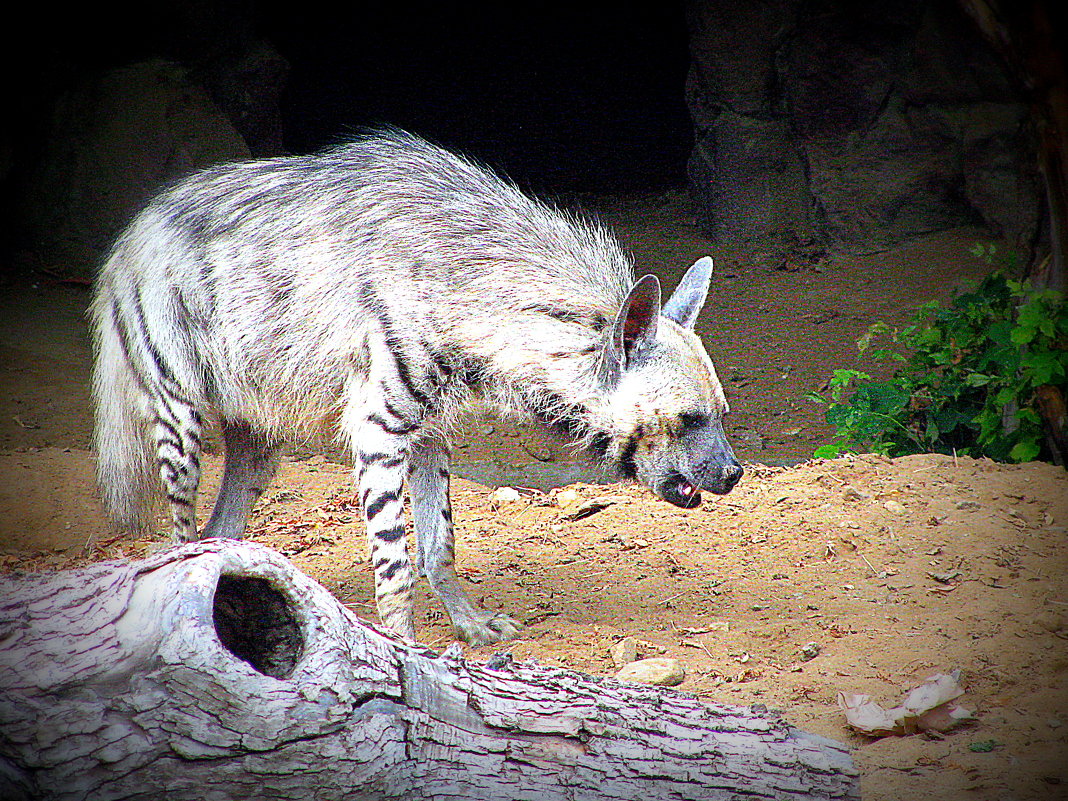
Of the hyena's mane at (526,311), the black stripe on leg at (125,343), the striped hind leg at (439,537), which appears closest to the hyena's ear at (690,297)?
the hyena's mane at (526,311)

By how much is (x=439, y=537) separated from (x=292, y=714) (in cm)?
212

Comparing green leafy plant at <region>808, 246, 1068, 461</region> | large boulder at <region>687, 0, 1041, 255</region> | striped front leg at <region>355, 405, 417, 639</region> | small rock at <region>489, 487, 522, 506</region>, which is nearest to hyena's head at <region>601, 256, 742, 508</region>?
striped front leg at <region>355, 405, 417, 639</region>

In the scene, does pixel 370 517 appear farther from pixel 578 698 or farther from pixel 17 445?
pixel 17 445

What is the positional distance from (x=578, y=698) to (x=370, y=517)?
1.54 meters

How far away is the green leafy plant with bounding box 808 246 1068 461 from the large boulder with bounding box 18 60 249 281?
230 inches

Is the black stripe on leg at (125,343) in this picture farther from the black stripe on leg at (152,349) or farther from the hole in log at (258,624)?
the hole in log at (258,624)

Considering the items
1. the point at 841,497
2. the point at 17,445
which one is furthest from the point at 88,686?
the point at 17,445

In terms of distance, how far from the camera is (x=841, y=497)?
14.8ft

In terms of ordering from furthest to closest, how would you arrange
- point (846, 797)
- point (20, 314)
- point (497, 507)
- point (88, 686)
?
point (20, 314) → point (497, 507) → point (846, 797) → point (88, 686)

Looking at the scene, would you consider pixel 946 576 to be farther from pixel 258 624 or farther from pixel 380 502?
pixel 258 624

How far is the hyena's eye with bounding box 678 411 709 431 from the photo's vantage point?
361cm

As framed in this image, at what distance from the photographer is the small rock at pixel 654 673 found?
310cm

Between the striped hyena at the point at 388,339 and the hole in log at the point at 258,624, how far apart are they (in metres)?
1.44

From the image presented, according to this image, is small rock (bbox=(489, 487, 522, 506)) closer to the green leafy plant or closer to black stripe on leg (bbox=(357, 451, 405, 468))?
the green leafy plant
